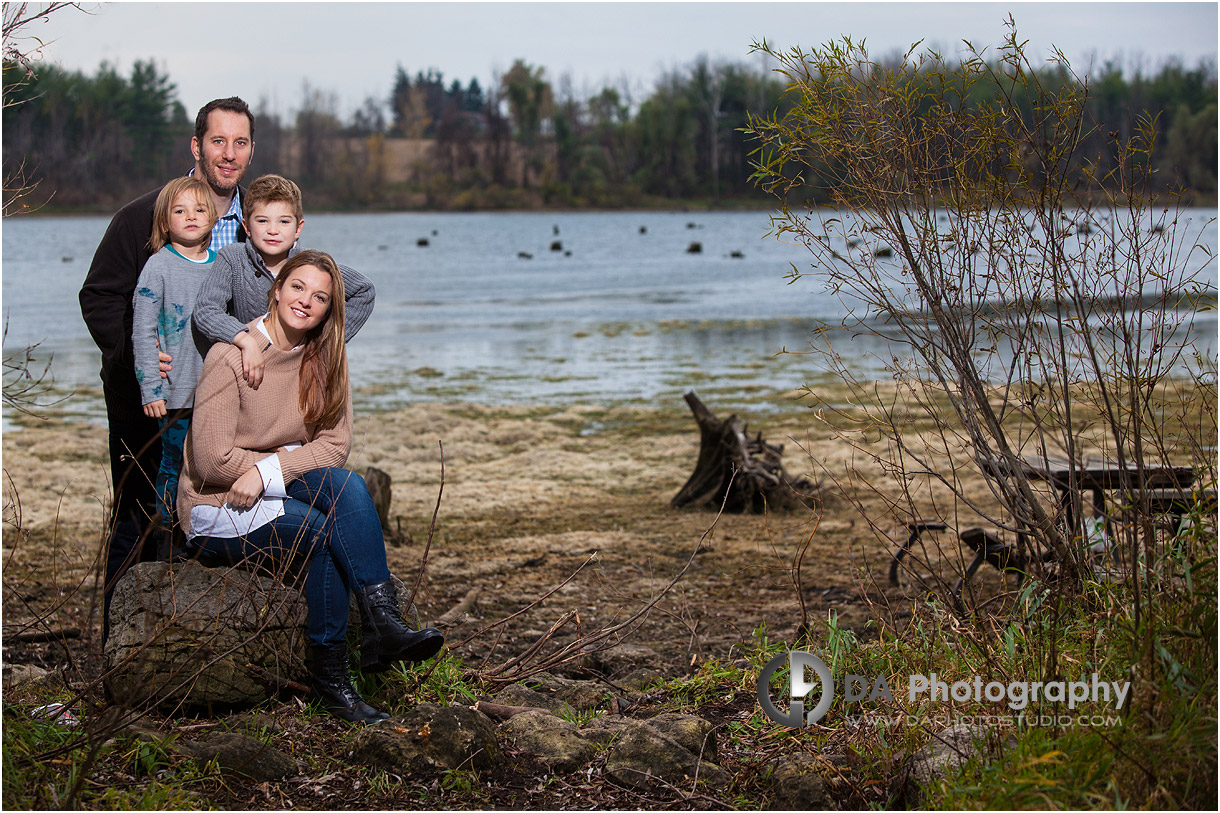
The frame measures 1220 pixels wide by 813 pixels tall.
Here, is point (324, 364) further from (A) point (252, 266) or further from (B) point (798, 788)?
(B) point (798, 788)

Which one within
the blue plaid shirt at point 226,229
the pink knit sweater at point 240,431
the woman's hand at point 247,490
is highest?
the blue plaid shirt at point 226,229

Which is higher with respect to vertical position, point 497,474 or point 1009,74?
point 1009,74

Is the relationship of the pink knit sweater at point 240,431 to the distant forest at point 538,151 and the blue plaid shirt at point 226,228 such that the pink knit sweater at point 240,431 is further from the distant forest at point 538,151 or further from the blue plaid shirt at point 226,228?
the distant forest at point 538,151

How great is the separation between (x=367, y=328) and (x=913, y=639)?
769 inches

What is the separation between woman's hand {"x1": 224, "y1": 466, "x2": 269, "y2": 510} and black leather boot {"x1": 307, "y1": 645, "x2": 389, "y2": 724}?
57cm

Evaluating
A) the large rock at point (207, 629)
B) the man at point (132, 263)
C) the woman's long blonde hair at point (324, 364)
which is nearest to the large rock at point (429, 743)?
the large rock at point (207, 629)

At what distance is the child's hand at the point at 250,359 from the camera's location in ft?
12.2

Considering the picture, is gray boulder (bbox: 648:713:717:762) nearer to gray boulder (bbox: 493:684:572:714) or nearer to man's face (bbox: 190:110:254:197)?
gray boulder (bbox: 493:684:572:714)

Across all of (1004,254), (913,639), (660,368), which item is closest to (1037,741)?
(913,639)

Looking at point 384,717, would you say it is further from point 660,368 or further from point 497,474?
point 660,368

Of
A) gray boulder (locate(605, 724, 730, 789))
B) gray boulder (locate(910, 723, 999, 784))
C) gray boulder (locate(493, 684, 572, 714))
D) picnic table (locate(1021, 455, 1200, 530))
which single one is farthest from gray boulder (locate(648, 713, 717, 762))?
picnic table (locate(1021, 455, 1200, 530))

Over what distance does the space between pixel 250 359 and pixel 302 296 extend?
28cm

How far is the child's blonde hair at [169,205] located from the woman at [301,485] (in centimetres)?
45

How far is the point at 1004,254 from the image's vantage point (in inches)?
150
